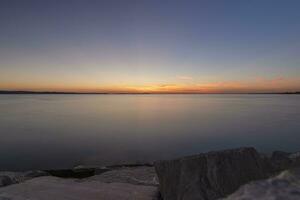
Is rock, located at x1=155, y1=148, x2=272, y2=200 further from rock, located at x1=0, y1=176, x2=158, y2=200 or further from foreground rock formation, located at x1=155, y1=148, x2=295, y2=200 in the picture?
rock, located at x1=0, y1=176, x2=158, y2=200

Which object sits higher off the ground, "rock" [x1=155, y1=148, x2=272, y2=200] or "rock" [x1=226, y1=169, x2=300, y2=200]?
"rock" [x1=226, y1=169, x2=300, y2=200]

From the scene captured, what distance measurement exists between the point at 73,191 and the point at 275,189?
4323mm

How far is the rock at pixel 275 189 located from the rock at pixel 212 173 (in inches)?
79.1

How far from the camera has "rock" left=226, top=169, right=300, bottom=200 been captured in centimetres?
251

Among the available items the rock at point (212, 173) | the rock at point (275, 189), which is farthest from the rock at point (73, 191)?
the rock at point (275, 189)

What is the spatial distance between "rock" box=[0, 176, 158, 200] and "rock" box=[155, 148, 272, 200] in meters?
0.75

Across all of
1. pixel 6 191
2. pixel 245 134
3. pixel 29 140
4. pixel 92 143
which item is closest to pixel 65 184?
pixel 6 191

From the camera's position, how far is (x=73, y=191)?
19.2ft

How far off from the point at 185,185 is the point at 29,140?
22.0 metres

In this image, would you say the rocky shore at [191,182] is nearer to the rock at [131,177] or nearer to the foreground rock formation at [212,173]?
the foreground rock formation at [212,173]

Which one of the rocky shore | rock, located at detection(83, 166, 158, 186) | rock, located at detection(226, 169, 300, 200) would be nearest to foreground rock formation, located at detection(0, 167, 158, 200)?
the rocky shore

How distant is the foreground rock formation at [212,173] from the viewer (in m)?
4.86

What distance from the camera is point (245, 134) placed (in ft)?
96.8

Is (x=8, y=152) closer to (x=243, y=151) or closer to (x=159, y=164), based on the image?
(x=159, y=164)
